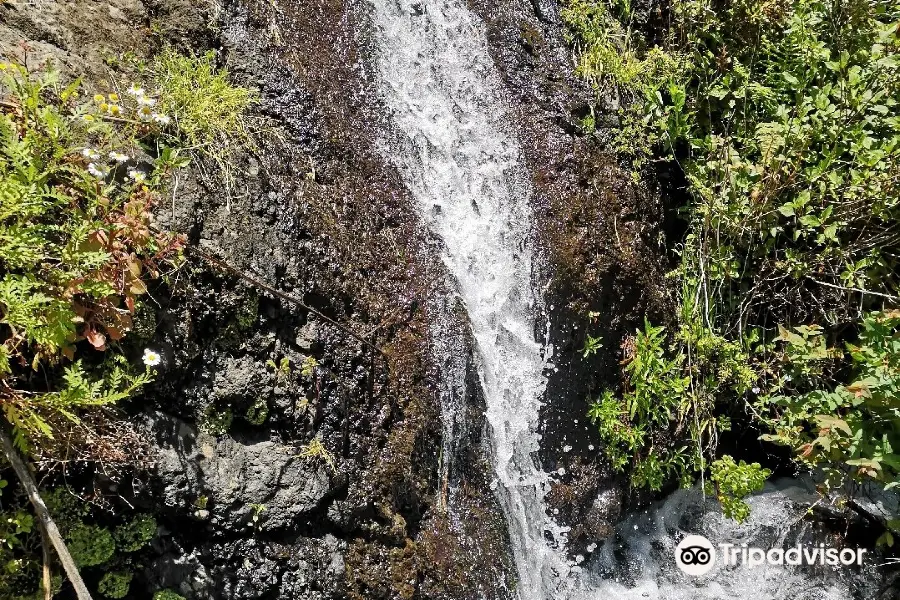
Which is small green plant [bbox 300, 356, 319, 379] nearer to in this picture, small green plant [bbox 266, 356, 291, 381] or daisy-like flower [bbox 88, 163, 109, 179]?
small green plant [bbox 266, 356, 291, 381]

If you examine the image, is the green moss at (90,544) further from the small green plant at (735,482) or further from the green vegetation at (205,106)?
the small green plant at (735,482)

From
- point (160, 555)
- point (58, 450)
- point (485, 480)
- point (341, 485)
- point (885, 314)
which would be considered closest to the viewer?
point (58, 450)

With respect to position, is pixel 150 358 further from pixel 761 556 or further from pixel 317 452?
pixel 761 556

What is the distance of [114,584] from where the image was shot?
8.92 feet

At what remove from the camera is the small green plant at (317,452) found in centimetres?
325

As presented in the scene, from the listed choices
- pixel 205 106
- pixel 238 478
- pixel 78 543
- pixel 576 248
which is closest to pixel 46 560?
pixel 78 543

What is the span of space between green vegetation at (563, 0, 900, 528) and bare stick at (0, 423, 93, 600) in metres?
3.16

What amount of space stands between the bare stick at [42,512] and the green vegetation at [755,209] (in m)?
3.16

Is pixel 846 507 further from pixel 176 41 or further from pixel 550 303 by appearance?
pixel 176 41

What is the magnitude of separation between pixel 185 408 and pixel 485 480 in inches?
75.6

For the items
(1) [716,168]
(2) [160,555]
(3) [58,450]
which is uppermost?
(1) [716,168]

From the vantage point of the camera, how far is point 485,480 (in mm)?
4012

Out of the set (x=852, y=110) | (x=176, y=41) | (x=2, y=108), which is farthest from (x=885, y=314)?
(x=2, y=108)

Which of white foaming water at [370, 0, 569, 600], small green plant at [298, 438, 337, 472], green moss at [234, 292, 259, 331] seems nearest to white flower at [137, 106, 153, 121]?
green moss at [234, 292, 259, 331]
